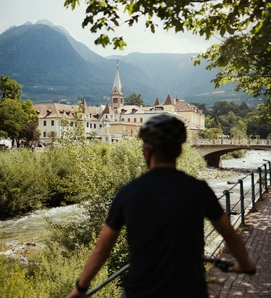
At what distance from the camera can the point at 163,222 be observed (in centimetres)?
187

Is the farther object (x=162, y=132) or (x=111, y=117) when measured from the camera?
(x=111, y=117)

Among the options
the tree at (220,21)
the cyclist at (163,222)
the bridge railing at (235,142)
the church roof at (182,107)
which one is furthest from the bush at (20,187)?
the church roof at (182,107)

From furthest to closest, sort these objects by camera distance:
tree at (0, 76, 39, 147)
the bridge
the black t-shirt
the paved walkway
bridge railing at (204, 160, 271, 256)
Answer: the bridge → tree at (0, 76, 39, 147) → bridge railing at (204, 160, 271, 256) → the paved walkway → the black t-shirt

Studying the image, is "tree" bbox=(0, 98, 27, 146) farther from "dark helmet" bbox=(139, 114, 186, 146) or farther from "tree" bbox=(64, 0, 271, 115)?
"dark helmet" bbox=(139, 114, 186, 146)

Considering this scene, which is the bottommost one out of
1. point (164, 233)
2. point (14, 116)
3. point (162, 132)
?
point (164, 233)

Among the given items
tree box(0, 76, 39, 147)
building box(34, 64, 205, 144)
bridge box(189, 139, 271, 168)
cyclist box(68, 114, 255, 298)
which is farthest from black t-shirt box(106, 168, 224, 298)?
building box(34, 64, 205, 144)

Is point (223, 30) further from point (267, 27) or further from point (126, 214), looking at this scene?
point (126, 214)

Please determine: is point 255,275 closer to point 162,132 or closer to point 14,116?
point 162,132

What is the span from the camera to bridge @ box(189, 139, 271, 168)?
55406 millimetres

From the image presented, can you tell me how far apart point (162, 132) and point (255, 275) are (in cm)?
430

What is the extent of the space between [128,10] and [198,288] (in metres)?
4.37

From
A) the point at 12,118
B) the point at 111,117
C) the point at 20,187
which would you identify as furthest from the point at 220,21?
the point at 111,117

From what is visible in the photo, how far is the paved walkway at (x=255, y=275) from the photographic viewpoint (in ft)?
16.0

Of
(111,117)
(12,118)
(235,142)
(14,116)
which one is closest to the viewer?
(12,118)
